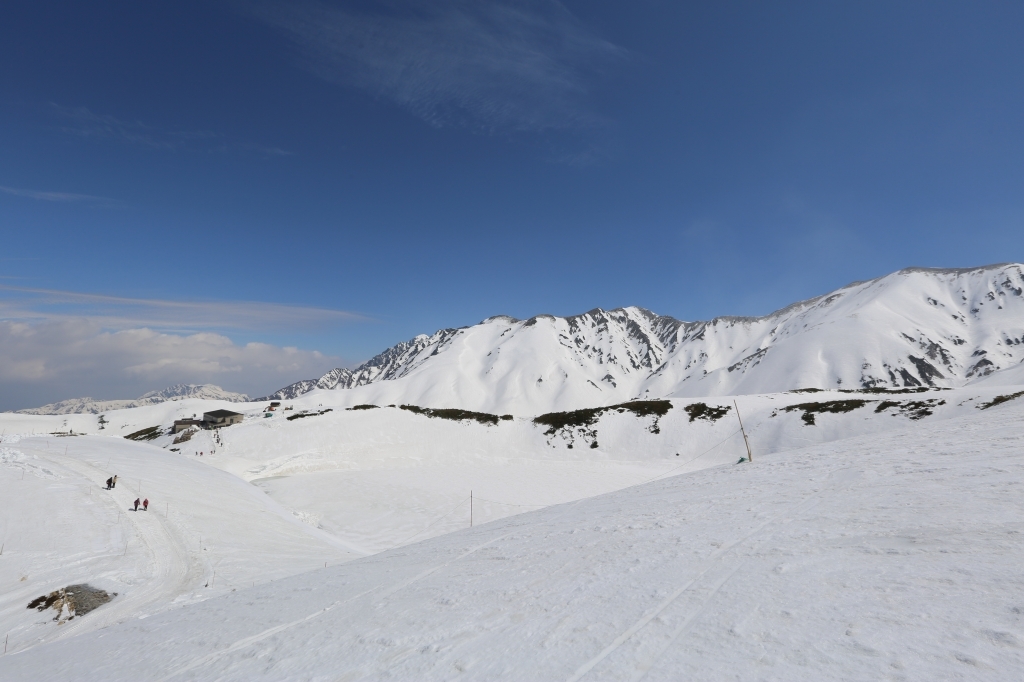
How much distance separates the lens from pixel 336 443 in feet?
177

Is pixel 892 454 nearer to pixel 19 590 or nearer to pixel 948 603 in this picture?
pixel 948 603

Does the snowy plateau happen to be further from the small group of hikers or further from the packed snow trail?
the small group of hikers

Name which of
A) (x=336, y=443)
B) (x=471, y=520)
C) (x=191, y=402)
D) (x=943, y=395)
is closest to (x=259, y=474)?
(x=336, y=443)

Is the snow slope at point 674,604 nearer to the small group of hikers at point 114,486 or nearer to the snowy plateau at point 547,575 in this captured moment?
the snowy plateau at point 547,575

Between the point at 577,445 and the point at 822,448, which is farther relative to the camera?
the point at 577,445

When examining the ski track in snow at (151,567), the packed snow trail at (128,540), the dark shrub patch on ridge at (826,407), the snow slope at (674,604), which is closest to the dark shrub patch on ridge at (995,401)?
the dark shrub patch on ridge at (826,407)

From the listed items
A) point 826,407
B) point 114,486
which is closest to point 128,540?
point 114,486

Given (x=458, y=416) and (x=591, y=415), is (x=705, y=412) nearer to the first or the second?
(x=591, y=415)

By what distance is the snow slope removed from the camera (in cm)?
424

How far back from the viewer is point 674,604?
5.75m

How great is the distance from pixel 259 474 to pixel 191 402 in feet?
386

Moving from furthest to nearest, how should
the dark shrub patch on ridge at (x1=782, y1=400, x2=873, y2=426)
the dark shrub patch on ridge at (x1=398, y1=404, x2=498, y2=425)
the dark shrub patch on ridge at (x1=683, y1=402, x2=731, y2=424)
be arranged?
the dark shrub patch on ridge at (x1=398, y1=404, x2=498, y2=425)
the dark shrub patch on ridge at (x1=683, y1=402, x2=731, y2=424)
the dark shrub patch on ridge at (x1=782, y1=400, x2=873, y2=426)

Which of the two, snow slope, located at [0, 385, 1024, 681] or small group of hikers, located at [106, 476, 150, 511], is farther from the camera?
small group of hikers, located at [106, 476, 150, 511]

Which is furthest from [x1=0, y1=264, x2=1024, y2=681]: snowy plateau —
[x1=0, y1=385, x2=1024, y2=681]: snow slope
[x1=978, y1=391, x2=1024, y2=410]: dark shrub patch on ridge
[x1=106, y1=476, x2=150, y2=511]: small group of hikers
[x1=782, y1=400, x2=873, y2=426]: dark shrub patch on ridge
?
[x1=782, y1=400, x2=873, y2=426]: dark shrub patch on ridge
